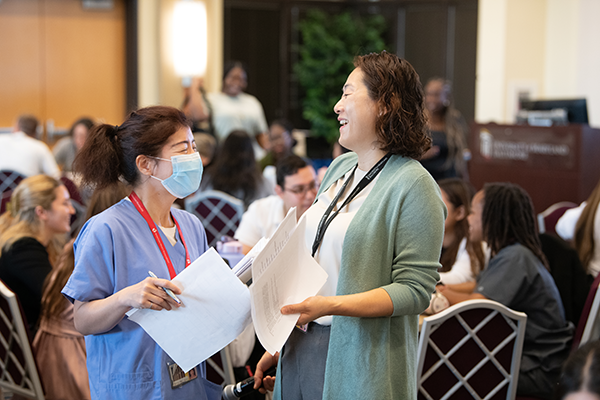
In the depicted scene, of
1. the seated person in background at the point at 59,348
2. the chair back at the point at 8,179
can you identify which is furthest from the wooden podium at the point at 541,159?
the seated person in background at the point at 59,348

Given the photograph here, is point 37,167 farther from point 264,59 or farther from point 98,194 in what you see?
point 264,59

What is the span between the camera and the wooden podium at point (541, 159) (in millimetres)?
5426

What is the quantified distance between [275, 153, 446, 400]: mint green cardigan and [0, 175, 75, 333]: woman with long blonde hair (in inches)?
62.4

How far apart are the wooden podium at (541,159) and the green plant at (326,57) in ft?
10.3

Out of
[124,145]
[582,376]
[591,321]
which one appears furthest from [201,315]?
[591,321]

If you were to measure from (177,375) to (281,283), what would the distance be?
0.42 meters

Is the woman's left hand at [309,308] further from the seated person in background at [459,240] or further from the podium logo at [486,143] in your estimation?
the podium logo at [486,143]

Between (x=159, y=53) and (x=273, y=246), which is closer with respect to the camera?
(x=273, y=246)

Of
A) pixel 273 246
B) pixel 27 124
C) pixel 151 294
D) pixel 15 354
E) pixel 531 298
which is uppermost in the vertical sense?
pixel 27 124

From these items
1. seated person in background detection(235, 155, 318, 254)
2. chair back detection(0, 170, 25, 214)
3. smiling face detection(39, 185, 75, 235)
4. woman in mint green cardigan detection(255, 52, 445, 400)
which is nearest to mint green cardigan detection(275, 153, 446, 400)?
woman in mint green cardigan detection(255, 52, 445, 400)

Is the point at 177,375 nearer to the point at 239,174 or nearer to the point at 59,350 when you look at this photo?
the point at 59,350

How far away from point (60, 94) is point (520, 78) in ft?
20.6

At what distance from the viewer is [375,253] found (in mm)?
1376

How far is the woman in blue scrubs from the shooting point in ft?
4.71
